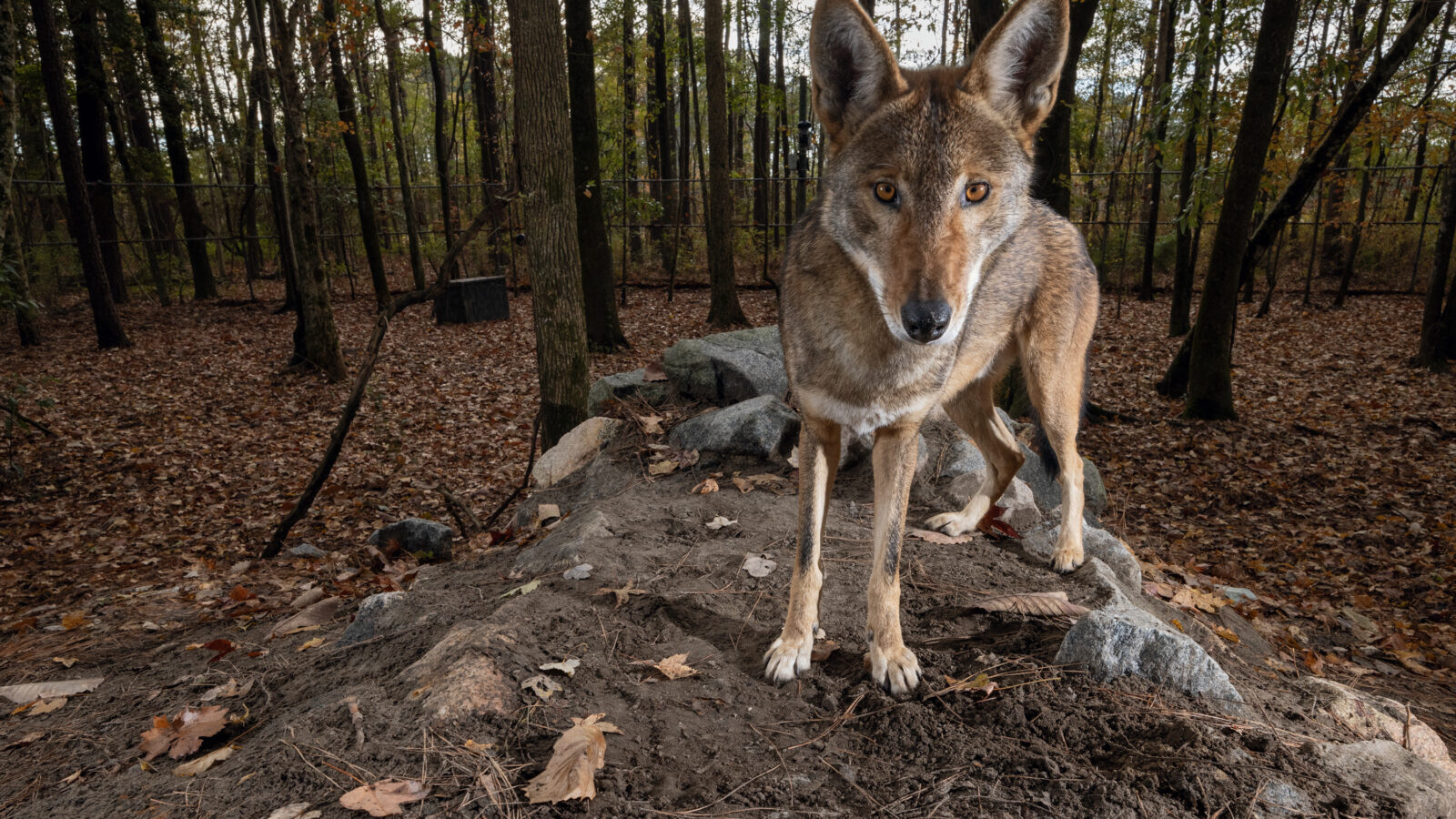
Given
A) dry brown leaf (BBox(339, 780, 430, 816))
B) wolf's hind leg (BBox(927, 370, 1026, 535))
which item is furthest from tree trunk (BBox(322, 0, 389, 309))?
dry brown leaf (BBox(339, 780, 430, 816))

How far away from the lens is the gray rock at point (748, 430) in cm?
530

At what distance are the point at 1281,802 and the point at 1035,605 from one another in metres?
1.17

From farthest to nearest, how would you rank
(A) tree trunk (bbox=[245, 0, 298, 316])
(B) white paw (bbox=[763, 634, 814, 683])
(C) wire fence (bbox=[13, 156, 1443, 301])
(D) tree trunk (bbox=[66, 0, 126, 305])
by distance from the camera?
(C) wire fence (bbox=[13, 156, 1443, 301])
(D) tree trunk (bbox=[66, 0, 126, 305])
(A) tree trunk (bbox=[245, 0, 298, 316])
(B) white paw (bbox=[763, 634, 814, 683])

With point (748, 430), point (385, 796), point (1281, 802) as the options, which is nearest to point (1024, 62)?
point (1281, 802)

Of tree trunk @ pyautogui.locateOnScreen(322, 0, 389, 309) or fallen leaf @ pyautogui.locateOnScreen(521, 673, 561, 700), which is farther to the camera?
tree trunk @ pyautogui.locateOnScreen(322, 0, 389, 309)

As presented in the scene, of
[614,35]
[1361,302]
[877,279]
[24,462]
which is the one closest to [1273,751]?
[877,279]

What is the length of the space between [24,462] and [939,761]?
10306 mm

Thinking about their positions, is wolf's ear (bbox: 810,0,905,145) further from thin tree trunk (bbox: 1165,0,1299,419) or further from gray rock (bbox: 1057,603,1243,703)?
thin tree trunk (bbox: 1165,0,1299,419)

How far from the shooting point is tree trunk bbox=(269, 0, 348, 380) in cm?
988

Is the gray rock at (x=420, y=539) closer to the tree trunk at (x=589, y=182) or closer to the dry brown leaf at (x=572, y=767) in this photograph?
the dry brown leaf at (x=572, y=767)

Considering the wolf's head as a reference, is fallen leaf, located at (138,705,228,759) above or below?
below

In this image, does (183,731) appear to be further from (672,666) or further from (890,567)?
(890,567)

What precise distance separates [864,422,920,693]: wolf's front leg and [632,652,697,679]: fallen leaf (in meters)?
0.67

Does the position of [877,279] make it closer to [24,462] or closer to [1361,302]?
[24,462]
